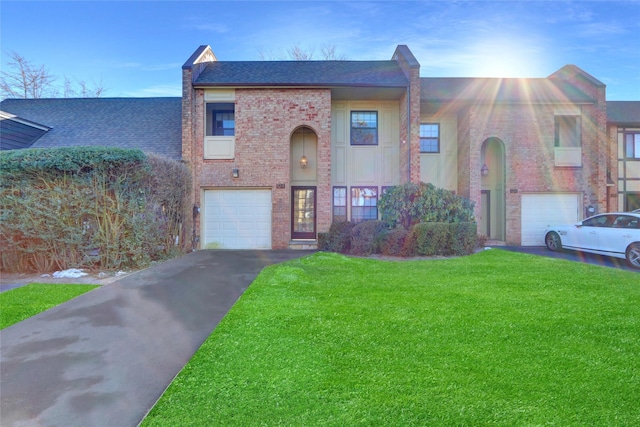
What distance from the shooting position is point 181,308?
5.21 m

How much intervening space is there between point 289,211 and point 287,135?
2744mm

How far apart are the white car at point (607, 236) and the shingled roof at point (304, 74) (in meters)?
7.45

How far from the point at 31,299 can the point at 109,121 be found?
1051 centimetres

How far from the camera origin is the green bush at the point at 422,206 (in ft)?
34.3

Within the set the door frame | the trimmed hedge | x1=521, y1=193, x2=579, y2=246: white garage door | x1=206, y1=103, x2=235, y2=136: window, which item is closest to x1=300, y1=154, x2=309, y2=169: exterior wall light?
the door frame

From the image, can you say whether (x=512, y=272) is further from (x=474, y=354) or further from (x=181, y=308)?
(x=181, y=308)

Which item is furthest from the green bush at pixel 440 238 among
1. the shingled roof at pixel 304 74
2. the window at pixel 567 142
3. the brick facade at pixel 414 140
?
the window at pixel 567 142

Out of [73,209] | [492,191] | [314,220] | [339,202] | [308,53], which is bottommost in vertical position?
[314,220]

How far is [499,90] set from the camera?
13.9 meters

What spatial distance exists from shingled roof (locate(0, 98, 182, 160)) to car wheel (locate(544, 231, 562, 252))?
13.6m

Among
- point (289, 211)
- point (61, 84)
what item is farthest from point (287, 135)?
point (61, 84)

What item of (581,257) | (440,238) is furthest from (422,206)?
(581,257)

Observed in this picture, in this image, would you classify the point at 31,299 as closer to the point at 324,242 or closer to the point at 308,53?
the point at 324,242

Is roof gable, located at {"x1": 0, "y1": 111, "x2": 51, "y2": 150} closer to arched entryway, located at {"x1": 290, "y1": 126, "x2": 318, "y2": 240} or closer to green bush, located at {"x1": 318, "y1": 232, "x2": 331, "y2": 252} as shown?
arched entryway, located at {"x1": 290, "y1": 126, "x2": 318, "y2": 240}
